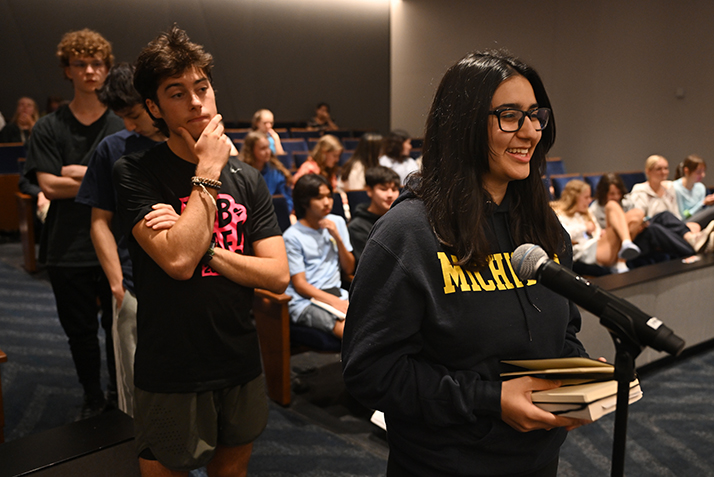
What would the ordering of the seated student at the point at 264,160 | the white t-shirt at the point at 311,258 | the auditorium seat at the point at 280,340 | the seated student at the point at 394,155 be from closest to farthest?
the auditorium seat at the point at 280,340, the white t-shirt at the point at 311,258, the seated student at the point at 264,160, the seated student at the point at 394,155

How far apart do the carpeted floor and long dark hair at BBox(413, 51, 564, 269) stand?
154 centimetres

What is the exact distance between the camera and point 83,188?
1.84 m

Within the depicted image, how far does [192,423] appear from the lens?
4.21 ft

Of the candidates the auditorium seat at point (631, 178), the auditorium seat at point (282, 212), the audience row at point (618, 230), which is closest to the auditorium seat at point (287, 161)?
the auditorium seat at point (282, 212)

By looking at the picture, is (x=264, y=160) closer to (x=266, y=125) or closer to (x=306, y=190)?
(x=266, y=125)

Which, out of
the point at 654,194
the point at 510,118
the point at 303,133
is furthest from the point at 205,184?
the point at 303,133

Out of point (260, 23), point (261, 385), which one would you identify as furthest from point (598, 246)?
point (260, 23)

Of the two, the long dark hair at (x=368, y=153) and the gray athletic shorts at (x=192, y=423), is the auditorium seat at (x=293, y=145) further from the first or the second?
the gray athletic shorts at (x=192, y=423)

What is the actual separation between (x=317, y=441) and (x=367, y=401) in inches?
63.7

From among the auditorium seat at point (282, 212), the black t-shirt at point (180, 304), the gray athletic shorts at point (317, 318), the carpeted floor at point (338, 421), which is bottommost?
the carpeted floor at point (338, 421)

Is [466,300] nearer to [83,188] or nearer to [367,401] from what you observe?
[367,401]

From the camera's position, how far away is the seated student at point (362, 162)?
5.11 meters

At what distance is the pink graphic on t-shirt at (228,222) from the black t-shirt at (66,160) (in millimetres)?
1118

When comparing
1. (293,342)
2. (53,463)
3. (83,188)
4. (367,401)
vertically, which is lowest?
(293,342)
